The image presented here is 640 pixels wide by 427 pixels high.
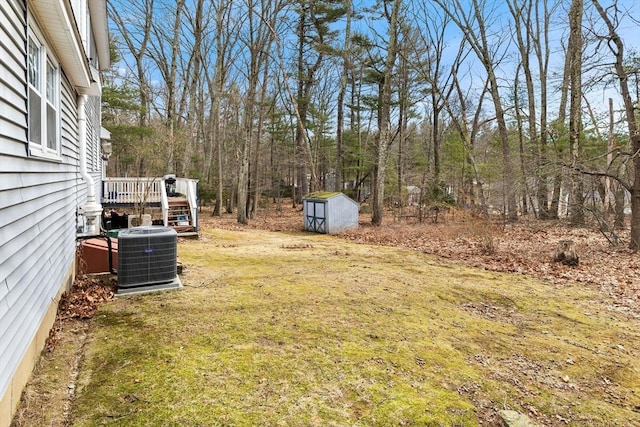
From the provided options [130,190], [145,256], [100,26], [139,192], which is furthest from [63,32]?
[130,190]

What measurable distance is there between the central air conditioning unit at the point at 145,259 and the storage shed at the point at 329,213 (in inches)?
363

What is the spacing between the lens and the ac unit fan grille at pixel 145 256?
4.94 metres

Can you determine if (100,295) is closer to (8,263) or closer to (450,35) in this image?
(8,263)

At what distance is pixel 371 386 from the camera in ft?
9.84

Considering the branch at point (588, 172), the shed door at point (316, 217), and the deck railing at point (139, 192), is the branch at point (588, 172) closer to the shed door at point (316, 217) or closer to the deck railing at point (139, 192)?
the shed door at point (316, 217)

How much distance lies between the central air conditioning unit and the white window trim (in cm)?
129

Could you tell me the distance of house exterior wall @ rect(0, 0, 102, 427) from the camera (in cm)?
239

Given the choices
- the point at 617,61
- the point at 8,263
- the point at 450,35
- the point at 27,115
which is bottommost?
the point at 8,263

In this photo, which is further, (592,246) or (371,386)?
(592,246)

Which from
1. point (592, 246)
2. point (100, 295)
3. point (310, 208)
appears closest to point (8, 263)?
point (100, 295)

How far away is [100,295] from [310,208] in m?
10.5

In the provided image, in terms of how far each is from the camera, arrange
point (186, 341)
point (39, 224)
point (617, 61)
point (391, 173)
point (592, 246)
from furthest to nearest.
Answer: point (391, 173), point (592, 246), point (617, 61), point (186, 341), point (39, 224)

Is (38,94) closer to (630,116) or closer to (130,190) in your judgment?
(130,190)

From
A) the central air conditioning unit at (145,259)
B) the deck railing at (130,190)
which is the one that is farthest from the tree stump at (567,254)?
the deck railing at (130,190)
